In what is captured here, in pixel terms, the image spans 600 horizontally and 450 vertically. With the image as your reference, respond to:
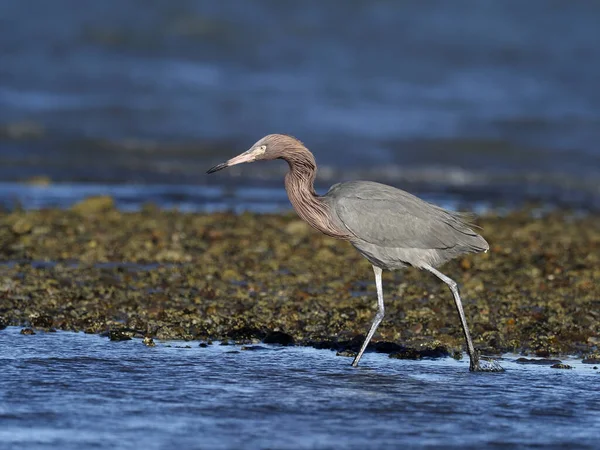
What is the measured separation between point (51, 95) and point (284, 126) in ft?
19.1

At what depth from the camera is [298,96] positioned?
26031 millimetres

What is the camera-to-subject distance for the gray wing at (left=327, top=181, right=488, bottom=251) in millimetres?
7578

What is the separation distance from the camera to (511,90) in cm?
2830

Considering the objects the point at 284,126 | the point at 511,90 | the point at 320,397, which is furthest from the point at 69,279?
the point at 511,90

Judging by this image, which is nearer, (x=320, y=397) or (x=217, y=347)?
(x=320, y=397)

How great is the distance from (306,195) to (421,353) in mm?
1423

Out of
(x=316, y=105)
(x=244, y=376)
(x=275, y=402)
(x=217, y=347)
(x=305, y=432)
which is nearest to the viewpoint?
(x=305, y=432)

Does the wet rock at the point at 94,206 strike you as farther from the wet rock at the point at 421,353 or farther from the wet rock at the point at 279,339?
the wet rock at the point at 421,353

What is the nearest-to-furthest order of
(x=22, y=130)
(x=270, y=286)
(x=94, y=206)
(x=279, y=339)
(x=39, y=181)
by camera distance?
(x=279, y=339) → (x=270, y=286) → (x=94, y=206) → (x=39, y=181) → (x=22, y=130)

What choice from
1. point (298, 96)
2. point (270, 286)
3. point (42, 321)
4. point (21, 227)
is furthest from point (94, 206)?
point (298, 96)

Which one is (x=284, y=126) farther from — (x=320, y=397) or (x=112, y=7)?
(x=320, y=397)

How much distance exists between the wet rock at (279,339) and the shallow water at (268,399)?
0.18 m

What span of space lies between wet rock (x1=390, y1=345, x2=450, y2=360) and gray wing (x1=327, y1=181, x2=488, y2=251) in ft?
2.50

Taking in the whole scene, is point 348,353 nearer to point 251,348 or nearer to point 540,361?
point 251,348
